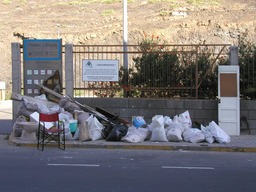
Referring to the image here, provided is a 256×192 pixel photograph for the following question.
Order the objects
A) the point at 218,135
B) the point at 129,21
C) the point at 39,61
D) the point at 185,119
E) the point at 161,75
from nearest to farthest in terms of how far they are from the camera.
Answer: the point at 218,135 → the point at 185,119 → the point at 39,61 → the point at 161,75 → the point at 129,21

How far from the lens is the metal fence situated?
1463 centimetres

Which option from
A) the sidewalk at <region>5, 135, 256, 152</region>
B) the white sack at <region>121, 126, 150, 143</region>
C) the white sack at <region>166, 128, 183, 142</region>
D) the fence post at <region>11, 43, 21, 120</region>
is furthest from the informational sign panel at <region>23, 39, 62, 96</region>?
the white sack at <region>166, 128, 183, 142</region>

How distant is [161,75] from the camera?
48.4ft

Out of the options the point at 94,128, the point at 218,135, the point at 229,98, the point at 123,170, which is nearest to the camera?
the point at 123,170

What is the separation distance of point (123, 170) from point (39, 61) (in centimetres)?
699

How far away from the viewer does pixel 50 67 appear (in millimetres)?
14672

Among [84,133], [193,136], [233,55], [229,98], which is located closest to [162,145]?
[193,136]

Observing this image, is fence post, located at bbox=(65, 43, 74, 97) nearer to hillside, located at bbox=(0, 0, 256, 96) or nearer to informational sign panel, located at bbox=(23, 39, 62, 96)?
informational sign panel, located at bbox=(23, 39, 62, 96)

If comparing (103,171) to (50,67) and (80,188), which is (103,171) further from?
(50,67)

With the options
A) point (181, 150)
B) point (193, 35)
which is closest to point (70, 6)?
point (193, 35)

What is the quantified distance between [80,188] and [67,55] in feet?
26.6

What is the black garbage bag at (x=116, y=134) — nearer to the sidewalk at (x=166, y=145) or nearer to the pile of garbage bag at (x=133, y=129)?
the pile of garbage bag at (x=133, y=129)

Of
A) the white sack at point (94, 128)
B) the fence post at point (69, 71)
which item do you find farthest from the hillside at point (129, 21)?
the white sack at point (94, 128)

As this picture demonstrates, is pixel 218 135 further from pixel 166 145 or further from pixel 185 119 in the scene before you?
pixel 166 145
